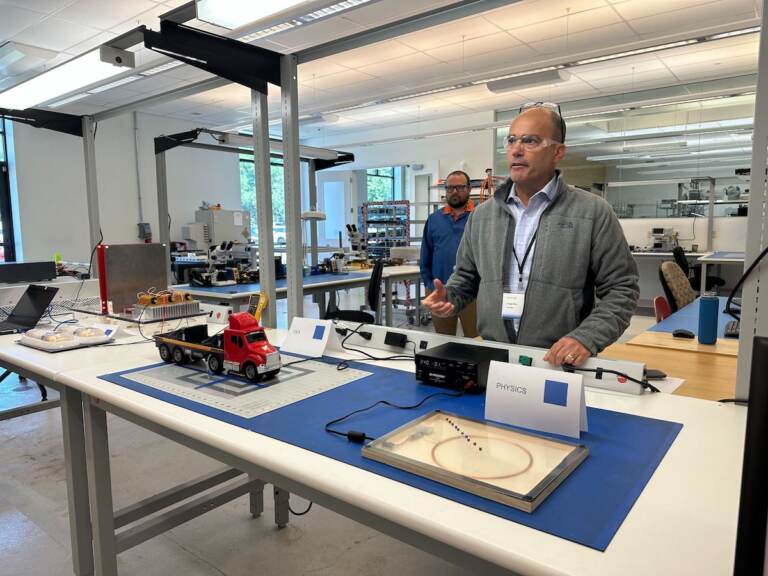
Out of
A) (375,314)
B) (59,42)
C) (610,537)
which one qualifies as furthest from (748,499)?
(59,42)

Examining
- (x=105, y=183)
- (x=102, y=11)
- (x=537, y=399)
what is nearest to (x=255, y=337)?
(x=537, y=399)

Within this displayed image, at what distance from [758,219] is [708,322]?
125cm

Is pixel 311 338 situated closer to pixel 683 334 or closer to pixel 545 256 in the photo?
pixel 545 256

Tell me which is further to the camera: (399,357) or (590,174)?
(590,174)

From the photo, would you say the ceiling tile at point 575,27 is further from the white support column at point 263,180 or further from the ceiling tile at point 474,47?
the white support column at point 263,180

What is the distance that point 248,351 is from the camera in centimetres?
150

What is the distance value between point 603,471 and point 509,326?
0.81m

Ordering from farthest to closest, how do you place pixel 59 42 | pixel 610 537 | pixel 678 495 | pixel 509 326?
pixel 59 42
pixel 509 326
pixel 678 495
pixel 610 537

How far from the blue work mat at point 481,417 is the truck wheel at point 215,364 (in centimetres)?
19

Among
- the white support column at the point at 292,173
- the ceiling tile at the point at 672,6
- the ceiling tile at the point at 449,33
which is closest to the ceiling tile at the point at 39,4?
the ceiling tile at the point at 449,33

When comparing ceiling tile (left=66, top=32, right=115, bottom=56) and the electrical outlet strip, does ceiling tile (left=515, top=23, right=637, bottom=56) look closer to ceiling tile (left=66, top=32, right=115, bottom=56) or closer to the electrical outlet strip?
ceiling tile (left=66, top=32, right=115, bottom=56)

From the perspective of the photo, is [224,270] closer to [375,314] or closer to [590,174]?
[375,314]

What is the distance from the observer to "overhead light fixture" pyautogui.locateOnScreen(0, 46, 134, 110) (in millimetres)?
2283

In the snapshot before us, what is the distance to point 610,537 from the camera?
0.73 m
